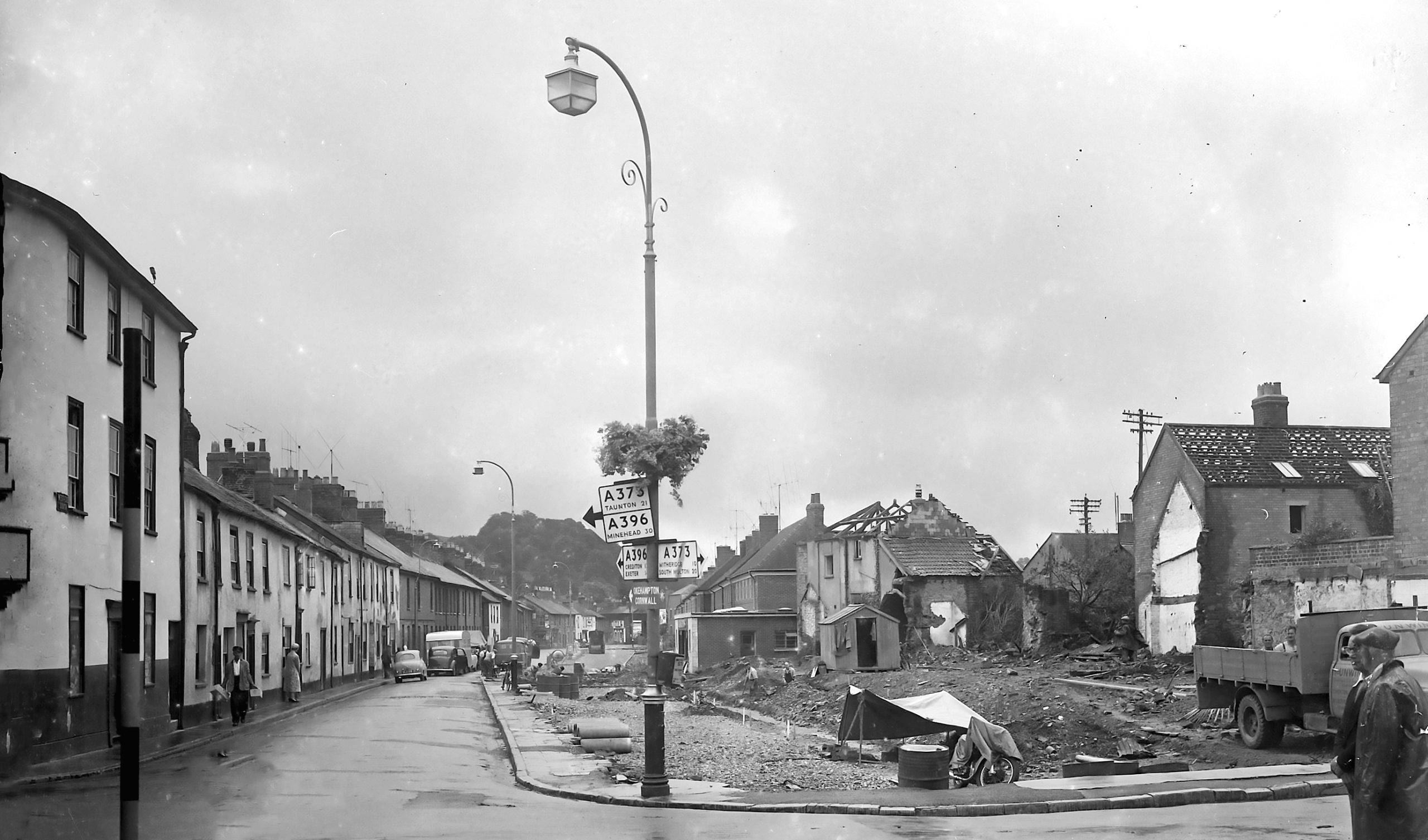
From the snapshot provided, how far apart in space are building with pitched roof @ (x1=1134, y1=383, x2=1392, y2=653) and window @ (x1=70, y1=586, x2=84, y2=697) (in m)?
31.9

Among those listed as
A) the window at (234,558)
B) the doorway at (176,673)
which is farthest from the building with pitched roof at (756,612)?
the doorway at (176,673)

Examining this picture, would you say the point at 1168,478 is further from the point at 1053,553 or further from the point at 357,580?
the point at 357,580

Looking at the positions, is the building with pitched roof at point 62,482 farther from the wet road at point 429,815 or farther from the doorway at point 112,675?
the wet road at point 429,815

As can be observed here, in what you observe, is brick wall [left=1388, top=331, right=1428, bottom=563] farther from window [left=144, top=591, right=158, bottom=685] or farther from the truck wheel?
window [left=144, top=591, right=158, bottom=685]

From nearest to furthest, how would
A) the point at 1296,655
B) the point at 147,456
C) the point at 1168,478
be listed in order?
the point at 1296,655 → the point at 147,456 → the point at 1168,478

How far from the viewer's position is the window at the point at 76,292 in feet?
70.3

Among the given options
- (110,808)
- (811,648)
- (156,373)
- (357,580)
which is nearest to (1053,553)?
(811,648)

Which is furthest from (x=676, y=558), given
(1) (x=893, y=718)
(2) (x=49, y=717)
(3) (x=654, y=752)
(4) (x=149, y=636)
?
(4) (x=149, y=636)

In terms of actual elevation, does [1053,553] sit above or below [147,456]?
below

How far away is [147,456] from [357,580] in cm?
3481

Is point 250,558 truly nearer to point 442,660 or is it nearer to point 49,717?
point 49,717

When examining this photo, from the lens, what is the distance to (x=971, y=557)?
5725 cm

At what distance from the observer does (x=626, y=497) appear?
15.3 meters

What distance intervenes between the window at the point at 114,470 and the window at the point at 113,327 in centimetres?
130
